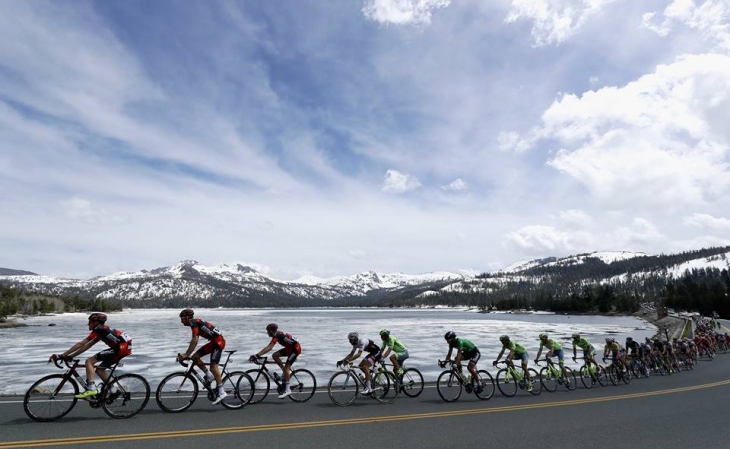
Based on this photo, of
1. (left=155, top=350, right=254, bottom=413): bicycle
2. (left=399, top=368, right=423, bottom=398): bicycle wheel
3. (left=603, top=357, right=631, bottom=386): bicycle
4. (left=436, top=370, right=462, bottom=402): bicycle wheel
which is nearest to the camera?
(left=155, top=350, right=254, bottom=413): bicycle

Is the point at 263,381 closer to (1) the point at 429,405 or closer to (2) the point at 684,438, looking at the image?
(1) the point at 429,405

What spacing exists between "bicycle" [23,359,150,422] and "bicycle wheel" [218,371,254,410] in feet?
7.02

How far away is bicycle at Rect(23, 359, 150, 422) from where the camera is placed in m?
10.1

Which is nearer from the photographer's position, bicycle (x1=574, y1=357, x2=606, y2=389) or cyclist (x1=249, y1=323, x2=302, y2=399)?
cyclist (x1=249, y1=323, x2=302, y2=399)

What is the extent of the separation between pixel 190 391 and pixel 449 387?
808 cm

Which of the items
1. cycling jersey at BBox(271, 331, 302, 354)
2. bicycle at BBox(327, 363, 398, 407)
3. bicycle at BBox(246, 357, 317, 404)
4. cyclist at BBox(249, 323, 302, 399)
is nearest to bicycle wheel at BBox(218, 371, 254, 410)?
bicycle at BBox(246, 357, 317, 404)

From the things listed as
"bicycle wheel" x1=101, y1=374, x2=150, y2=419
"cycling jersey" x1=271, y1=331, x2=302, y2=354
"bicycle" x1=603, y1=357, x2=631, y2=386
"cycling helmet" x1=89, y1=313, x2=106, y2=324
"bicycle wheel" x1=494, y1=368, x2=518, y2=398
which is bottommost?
"bicycle" x1=603, y1=357, x2=631, y2=386

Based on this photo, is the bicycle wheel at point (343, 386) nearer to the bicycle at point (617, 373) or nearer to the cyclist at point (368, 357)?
the cyclist at point (368, 357)

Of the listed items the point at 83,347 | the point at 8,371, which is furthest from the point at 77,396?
the point at 8,371

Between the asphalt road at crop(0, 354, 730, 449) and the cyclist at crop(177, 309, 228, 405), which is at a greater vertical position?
the cyclist at crop(177, 309, 228, 405)

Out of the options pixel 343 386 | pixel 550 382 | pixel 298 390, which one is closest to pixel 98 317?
pixel 298 390

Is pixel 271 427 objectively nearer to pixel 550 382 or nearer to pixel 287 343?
pixel 287 343

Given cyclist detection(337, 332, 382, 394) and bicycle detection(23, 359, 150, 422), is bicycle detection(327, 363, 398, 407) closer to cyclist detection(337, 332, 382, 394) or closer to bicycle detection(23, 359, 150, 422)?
cyclist detection(337, 332, 382, 394)

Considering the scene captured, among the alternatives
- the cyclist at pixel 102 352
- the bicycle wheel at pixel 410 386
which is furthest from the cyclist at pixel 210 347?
the bicycle wheel at pixel 410 386
